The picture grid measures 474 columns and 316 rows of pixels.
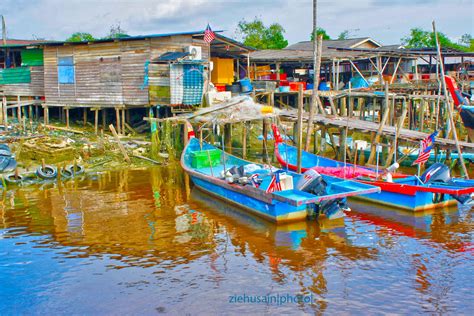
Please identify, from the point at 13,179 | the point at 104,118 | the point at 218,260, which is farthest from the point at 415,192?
the point at 104,118

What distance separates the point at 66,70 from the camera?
25781mm

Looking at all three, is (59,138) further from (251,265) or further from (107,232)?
(251,265)

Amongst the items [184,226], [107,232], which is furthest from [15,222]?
[184,226]

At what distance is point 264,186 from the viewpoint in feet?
43.7

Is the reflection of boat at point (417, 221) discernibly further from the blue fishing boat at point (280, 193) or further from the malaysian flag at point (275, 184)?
the malaysian flag at point (275, 184)

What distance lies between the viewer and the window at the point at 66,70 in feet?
83.7

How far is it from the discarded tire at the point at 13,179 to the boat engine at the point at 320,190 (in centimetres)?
1031

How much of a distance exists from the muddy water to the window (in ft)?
37.3

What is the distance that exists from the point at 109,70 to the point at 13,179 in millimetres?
8419

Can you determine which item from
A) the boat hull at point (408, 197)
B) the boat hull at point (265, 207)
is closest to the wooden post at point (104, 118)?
the boat hull at point (265, 207)

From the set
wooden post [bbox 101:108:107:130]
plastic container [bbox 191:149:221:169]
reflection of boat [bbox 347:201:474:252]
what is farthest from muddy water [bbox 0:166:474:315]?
wooden post [bbox 101:108:107:130]

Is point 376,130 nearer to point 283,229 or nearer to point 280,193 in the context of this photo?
point 280,193

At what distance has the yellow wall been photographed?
27.3 meters

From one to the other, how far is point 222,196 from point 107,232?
401 centimetres
